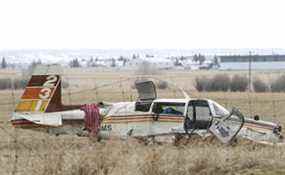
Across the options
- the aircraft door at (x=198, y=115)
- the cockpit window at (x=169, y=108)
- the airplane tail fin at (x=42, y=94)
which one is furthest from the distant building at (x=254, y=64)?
the cockpit window at (x=169, y=108)

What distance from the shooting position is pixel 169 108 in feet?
56.5

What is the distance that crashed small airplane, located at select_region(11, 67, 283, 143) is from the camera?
55.0ft

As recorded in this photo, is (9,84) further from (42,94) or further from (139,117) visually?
(139,117)

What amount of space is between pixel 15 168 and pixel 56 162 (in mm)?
806

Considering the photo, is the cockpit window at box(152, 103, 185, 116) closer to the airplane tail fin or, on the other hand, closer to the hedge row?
the airplane tail fin

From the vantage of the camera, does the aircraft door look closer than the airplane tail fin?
Yes

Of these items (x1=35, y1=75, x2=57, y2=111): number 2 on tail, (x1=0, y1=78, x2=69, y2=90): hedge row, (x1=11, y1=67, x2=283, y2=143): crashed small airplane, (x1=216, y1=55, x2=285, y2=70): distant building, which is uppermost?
(x1=35, y1=75, x2=57, y2=111): number 2 on tail

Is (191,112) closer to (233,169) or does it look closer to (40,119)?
(40,119)

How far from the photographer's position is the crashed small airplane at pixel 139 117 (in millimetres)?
16750

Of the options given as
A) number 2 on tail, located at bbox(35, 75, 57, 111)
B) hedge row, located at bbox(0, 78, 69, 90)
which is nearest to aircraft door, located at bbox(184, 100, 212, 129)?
number 2 on tail, located at bbox(35, 75, 57, 111)

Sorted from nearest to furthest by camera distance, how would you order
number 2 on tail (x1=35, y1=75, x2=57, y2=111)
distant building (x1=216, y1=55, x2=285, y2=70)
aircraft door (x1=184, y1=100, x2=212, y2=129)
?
aircraft door (x1=184, y1=100, x2=212, y2=129)
number 2 on tail (x1=35, y1=75, x2=57, y2=111)
distant building (x1=216, y1=55, x2=285, y2=70)

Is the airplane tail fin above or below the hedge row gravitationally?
above

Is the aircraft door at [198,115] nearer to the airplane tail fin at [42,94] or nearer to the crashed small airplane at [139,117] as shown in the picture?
the crashed small airplane at [139,117]

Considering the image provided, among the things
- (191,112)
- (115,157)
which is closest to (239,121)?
Answer: (191,112)
